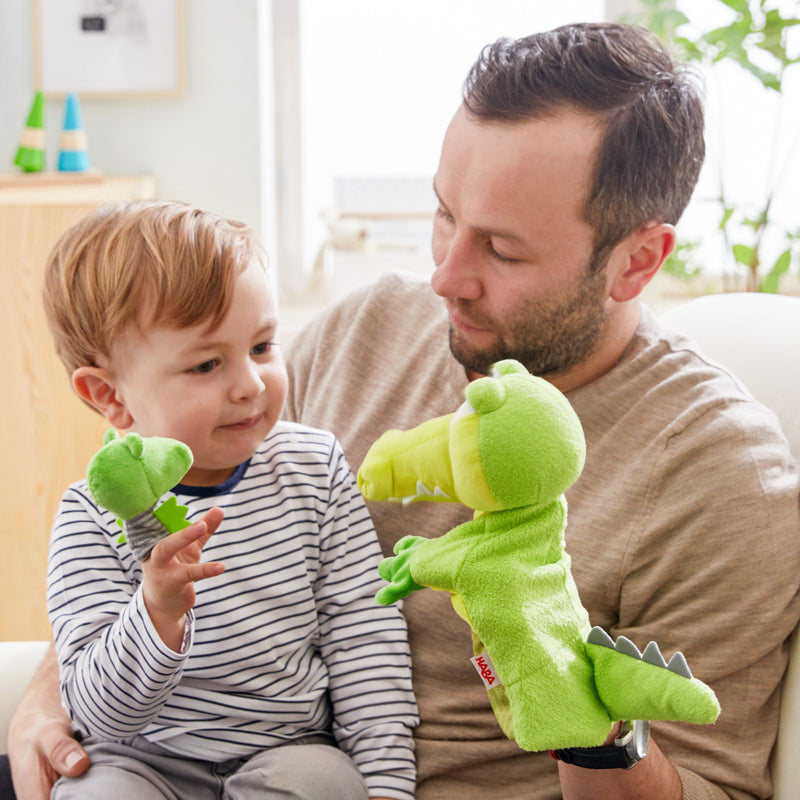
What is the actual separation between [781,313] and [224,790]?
94cm

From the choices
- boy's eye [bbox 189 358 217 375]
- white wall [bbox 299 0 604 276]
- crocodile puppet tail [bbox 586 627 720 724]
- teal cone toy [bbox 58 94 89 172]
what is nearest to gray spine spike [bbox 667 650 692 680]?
crocodile puppet tail [bbox 586 627 720 724]

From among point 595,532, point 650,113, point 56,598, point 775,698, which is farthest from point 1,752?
point 650,113

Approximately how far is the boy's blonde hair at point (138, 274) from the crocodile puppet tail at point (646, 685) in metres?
0.51

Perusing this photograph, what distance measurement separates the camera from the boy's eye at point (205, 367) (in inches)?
38.7

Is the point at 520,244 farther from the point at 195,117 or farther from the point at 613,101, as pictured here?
the point at 195,117

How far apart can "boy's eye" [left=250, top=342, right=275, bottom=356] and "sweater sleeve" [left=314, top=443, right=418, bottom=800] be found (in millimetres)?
184

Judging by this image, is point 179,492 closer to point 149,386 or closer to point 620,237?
point 149,386

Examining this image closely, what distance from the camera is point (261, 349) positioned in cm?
104

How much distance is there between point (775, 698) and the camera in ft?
3.49

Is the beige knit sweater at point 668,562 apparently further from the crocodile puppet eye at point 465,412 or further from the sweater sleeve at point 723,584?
the crocodile puppet eye at point 465,412

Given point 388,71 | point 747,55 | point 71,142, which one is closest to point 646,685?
point 747,55

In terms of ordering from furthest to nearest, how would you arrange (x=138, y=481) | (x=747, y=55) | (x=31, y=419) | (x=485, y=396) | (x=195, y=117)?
(x=195, y=117), (x=747, y=55), (x=31, y=419), (x=138, y=481), (x=485, y=396)

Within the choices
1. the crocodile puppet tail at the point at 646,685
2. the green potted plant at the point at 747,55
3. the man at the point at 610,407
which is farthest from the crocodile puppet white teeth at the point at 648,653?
the green potted plant at the point at 747,55

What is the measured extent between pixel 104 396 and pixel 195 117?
1734 millimetres
